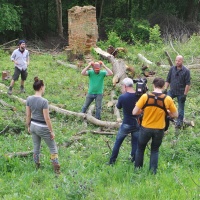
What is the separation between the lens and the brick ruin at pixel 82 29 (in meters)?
17.3

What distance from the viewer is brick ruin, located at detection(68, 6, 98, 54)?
17266mm

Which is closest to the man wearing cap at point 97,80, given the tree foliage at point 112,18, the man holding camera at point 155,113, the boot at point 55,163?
the boot at point 55,163

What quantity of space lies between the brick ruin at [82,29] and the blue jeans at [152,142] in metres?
12.0

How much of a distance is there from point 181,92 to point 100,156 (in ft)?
9.31

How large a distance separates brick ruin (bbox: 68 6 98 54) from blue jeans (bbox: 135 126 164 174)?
12.0 m

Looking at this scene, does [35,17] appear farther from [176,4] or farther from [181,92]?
[181,92]

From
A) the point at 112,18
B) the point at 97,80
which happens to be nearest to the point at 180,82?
the point at 97,80

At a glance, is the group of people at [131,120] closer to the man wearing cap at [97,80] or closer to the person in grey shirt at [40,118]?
the person in grey shirt at [40,118]

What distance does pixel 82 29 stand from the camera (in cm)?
1738

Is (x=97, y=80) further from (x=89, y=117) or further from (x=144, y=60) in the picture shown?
(x=144, y=60)

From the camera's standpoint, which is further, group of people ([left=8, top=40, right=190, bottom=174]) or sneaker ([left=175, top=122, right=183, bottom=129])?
sneaker ([left=175, top=122, right=183, bottom=129])

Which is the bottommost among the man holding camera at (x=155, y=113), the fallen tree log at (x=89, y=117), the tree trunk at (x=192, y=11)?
the fallen tree log at (x=89, y=117)

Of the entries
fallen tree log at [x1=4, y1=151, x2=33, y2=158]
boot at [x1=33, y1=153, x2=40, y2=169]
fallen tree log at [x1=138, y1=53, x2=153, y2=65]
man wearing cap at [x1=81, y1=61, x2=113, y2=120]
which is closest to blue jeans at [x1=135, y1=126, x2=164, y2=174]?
boot at [x1=33, y1=153, x2=40, y2=169]

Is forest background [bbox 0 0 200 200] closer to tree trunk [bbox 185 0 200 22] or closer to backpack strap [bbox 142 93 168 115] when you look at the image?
backpack strap [bbox 142 93 168 115]
